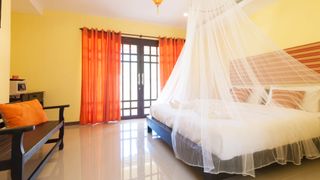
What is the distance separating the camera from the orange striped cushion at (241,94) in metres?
2.26

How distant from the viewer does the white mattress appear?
5.51ft

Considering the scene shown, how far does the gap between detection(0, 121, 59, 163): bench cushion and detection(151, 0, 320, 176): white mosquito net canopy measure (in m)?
1.49

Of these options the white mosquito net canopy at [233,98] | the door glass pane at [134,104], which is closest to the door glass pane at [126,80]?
the door glass pane at [134,104]

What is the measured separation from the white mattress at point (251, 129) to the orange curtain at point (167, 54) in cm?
280

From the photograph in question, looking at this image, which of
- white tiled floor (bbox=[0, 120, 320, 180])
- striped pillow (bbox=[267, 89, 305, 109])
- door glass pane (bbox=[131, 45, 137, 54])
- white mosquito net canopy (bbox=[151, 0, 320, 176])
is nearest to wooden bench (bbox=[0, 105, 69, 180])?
white tiled floor (bbox=[0, 120, 320, 180])

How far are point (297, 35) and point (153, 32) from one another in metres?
3.27

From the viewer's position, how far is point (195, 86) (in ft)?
8.02

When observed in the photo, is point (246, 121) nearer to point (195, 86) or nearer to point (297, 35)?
point (195, 86)

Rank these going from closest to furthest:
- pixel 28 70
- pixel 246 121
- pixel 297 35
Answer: pixel 246 121 → pixel 297 35 → pixel 28 70

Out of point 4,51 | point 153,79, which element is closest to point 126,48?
point 153,79

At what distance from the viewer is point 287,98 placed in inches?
103

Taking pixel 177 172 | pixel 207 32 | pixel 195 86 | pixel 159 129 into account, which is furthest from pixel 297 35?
pixel 177 172

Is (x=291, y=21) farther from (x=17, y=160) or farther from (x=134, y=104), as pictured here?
(x=17, y=160)

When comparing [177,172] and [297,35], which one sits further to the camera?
[297,35]
